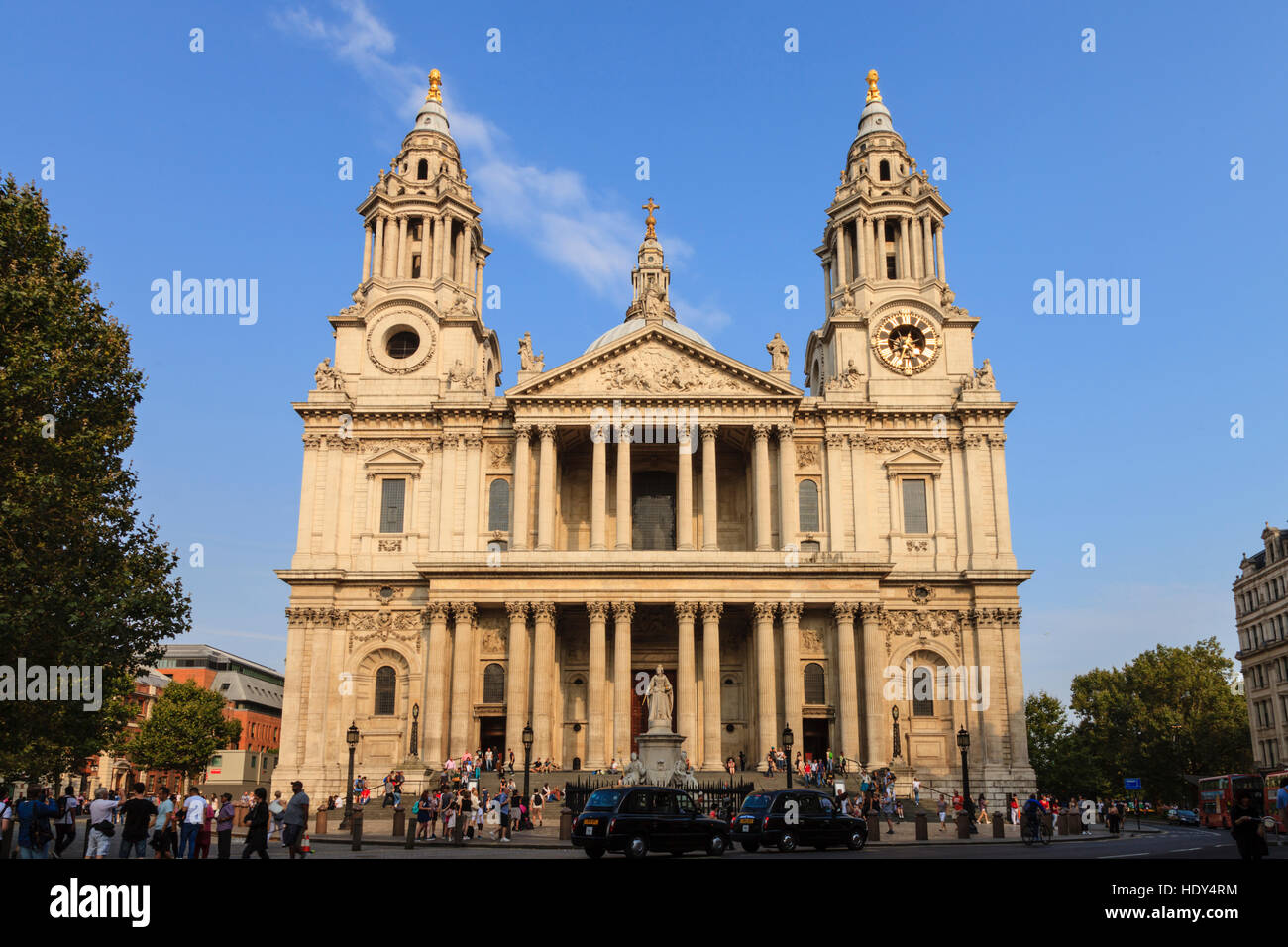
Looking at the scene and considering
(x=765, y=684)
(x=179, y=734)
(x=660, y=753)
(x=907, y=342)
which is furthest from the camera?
(x=179, y=734)

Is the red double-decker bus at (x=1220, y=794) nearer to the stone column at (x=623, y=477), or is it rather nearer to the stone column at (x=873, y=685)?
the stone column at (x=873, y=685)

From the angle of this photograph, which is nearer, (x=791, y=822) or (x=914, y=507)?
(x=791, y=822)

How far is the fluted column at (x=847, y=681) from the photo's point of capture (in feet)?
162

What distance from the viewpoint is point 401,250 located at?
60.7 meters

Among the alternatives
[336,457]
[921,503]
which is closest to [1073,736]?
[921,503]

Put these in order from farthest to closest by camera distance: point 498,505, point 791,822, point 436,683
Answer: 1. point 498,505
2. point 436,683
3. point 791,822

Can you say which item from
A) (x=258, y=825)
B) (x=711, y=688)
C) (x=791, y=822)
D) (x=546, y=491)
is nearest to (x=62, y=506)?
(x=258, y=825)

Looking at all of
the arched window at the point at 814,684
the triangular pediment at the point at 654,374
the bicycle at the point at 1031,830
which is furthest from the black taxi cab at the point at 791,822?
the triangular pediment at the point at 654,374

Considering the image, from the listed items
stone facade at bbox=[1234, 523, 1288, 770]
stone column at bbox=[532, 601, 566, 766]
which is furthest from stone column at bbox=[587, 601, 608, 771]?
stone facade at bbox=[1234, 523, 1288, 770]

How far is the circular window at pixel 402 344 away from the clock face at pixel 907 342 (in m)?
25.5

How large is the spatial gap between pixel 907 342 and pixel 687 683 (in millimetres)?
23315

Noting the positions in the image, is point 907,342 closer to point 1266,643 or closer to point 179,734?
point 1266,643

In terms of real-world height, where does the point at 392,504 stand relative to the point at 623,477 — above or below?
below
